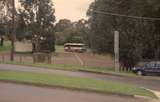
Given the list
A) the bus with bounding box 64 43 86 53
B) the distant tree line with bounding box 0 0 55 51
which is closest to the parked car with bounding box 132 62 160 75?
the distant tree line with bounding box 0 0 55 51

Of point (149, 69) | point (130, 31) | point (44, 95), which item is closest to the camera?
point (44, 95)

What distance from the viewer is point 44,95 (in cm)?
1695

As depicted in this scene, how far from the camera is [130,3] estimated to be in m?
58.5

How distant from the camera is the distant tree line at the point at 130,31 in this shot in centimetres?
5550

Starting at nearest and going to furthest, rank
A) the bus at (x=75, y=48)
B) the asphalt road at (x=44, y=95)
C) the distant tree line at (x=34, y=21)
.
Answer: the asphalt road at (x=44, y=95)
the distant tree line at (x=34, y=21)
the bus at (x=75, y=48)

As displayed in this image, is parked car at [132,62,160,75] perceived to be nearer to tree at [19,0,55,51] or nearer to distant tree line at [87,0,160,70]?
distant tree line at [87,0,160,70]

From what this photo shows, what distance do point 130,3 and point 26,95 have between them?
43.6 meters

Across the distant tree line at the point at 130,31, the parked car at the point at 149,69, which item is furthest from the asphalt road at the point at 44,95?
the distant tree line at the point at 130,31

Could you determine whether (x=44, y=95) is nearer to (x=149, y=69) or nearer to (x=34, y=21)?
(x=149, y=69)

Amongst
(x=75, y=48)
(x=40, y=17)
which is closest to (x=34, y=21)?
(x=40, y=17)

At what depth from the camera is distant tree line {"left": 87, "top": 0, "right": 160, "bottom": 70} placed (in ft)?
182

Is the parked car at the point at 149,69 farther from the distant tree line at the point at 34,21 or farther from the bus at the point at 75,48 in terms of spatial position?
the bus at the point at 75,48

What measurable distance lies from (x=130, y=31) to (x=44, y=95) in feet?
131

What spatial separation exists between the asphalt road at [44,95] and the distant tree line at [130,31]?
3672 cm
